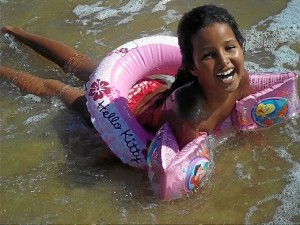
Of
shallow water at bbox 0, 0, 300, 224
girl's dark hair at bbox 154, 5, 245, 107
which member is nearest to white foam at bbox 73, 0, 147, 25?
shallow water at bbox 0, 0, 300, 224

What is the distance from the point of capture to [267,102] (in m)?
3.81

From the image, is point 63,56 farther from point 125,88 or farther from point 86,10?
point 86,10

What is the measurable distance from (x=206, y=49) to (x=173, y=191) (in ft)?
3.05

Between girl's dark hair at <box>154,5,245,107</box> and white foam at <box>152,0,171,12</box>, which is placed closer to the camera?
girl's dark hair at <box>154,5,245,107</box>

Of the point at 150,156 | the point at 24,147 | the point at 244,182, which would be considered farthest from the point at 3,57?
the point at 244,182

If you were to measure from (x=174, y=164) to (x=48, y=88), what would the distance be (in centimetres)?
176

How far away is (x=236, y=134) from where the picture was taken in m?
4.00

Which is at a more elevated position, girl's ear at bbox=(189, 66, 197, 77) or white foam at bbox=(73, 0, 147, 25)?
girl's ear at bbox=(189, 66, 197, 77)

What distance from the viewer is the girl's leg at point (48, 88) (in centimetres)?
447

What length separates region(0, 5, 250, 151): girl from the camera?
3.27 meters

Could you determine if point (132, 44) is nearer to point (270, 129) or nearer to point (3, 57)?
point (270, 129)

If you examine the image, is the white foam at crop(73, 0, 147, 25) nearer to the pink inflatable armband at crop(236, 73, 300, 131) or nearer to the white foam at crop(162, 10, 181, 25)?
the white foam at crop(162, 10, 181, 25)

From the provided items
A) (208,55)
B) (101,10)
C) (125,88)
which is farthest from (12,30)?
(208,55)

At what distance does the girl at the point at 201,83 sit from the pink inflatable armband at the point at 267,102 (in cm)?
8
